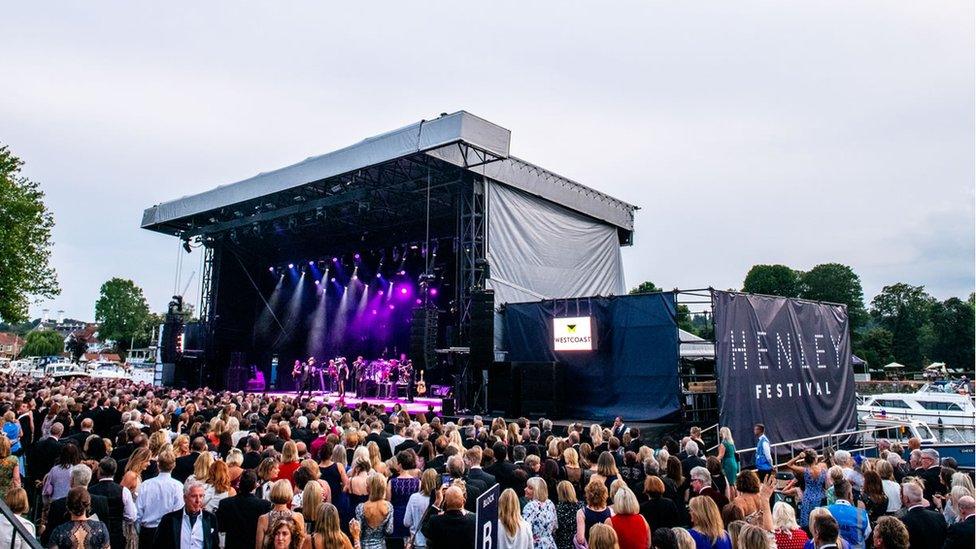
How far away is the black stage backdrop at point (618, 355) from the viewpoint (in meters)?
14.5

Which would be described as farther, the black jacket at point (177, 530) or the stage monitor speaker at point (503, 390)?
the stage monitor speaker at point (503, 390)

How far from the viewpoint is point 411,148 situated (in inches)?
653

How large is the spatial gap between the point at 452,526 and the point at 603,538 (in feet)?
3.71

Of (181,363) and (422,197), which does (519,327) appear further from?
(181,363)

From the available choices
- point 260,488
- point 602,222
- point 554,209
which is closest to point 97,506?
point 260,488

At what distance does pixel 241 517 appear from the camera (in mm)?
4363

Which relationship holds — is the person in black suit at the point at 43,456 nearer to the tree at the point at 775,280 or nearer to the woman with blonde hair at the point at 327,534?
the woman with blonde hair at the point at 327,534

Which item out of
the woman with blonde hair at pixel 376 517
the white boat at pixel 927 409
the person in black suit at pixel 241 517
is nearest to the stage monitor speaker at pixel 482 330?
the woman with blonde hair at pixel 376 517

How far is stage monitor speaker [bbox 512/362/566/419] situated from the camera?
15141 mm

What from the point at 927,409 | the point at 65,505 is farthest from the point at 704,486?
the point at 927,409

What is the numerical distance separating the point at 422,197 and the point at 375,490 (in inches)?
671

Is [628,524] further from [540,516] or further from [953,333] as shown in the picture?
[953,333]

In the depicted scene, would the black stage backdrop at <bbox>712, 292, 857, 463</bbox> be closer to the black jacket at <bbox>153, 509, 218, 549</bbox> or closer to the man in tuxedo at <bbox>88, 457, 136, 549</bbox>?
the black jacket at <bbox>153, 509, 218, 549</bbox>

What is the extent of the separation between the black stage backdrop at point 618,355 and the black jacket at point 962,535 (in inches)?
397
